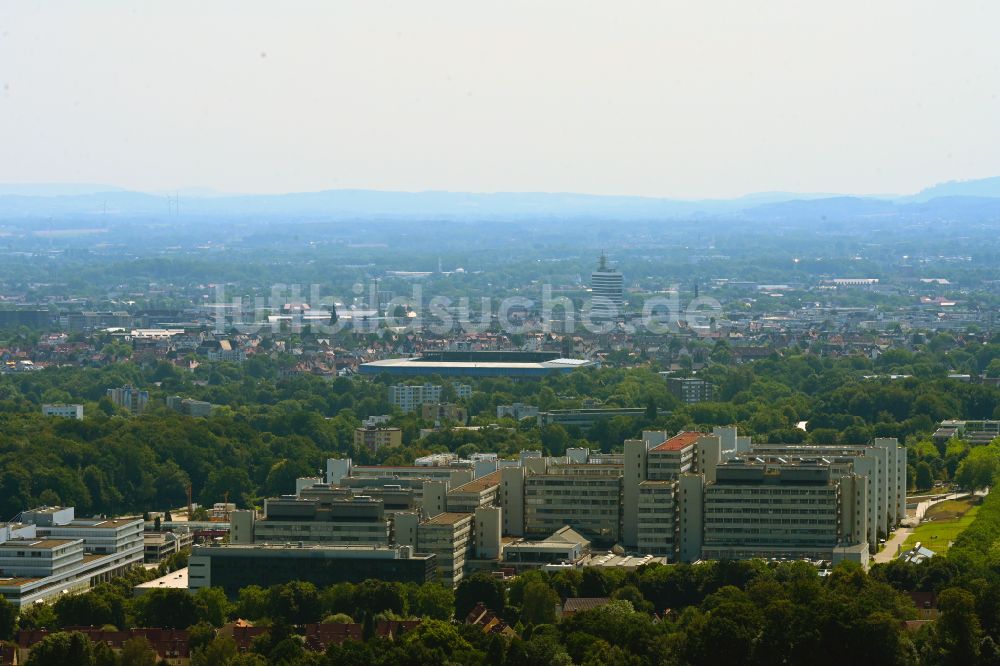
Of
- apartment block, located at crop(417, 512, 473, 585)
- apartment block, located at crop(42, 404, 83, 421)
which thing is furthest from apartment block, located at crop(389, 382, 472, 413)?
apartment block, located at crop(417, 512, 473, 585)

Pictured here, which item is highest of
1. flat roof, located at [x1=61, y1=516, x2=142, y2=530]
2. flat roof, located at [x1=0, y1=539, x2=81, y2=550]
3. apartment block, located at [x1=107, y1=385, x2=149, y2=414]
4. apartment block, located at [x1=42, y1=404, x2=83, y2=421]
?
flat roof, located at [x1=0, y1=539, x2=81, y2=550]

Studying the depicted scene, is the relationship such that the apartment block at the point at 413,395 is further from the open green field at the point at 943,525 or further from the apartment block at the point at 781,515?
the apartment block at the point at 781,515

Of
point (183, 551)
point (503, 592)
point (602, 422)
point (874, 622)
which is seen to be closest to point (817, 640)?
point (874, 622)

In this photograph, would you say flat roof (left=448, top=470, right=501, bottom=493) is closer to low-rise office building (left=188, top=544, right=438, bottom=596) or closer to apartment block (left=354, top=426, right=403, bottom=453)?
low-rise office building (left=188, top=544, right=438, bottom=596)

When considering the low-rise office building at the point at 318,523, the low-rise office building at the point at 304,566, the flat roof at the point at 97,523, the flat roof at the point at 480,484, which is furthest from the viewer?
the flat roof at the point at 97,523

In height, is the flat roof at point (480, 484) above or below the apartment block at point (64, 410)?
above

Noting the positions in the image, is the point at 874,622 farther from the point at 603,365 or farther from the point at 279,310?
the point at 279,310

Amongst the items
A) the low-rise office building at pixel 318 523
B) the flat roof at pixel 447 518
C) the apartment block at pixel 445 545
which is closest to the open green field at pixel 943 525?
the flat roof at pixel 447 518

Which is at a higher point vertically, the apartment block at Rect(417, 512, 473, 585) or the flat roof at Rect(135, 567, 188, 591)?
the apartment block at Rect(417, 512, 473, 585)
